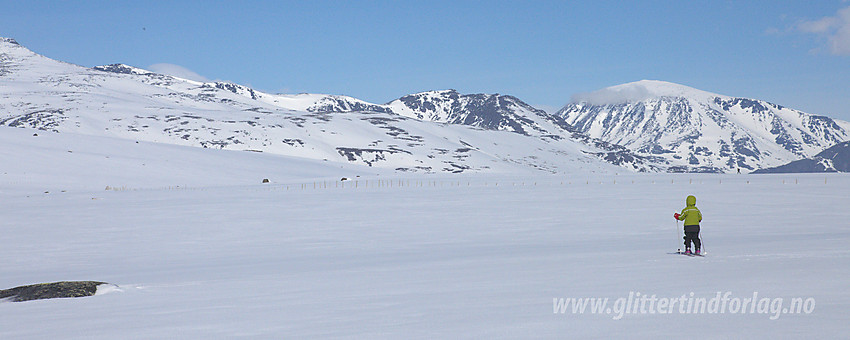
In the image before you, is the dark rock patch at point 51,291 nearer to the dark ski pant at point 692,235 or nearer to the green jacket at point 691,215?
the dark ski pant at point 692,235

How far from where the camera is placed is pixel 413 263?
17703mm

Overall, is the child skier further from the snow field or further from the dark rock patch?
the dark rock patch

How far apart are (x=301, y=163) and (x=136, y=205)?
67070 mm

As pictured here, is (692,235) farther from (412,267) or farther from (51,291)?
(51,291)

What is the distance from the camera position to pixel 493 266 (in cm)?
1585

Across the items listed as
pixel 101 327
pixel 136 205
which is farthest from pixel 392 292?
pixel 136 205

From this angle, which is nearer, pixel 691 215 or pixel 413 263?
pixel 691 215

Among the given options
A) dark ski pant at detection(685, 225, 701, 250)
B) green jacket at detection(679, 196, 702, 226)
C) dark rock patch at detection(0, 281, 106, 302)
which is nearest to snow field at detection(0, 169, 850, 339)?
dark rock patch at detection(0, 281, 106, 302)

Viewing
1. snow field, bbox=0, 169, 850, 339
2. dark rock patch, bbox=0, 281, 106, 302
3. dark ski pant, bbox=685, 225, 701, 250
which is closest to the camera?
snow field, bbox=0, 169, 850, 339

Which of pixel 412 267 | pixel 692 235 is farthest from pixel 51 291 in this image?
pixel 692 235

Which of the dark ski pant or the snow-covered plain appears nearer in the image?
the snow-covered plain

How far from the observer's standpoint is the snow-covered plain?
939 centimetres

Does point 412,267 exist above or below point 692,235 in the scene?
below

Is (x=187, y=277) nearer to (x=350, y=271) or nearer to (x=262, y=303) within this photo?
(x=350, y=271)
